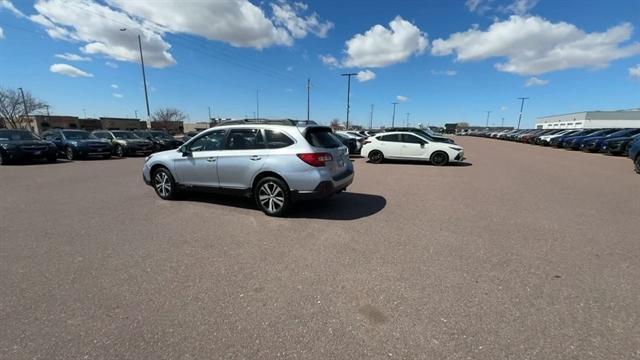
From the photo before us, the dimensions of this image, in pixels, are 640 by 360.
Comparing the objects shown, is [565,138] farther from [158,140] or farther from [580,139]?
[158,140]

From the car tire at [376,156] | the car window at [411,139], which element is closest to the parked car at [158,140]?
the car tire at [376,156]

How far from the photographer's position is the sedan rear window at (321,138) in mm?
5281

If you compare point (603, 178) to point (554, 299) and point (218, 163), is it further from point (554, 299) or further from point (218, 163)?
point (218, 163)

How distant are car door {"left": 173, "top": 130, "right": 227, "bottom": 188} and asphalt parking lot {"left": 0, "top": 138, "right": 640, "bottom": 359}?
562 mm

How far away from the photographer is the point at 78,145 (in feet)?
49.4

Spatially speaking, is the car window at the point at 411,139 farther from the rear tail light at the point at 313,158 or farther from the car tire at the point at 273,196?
the car tire at the point at 273,196

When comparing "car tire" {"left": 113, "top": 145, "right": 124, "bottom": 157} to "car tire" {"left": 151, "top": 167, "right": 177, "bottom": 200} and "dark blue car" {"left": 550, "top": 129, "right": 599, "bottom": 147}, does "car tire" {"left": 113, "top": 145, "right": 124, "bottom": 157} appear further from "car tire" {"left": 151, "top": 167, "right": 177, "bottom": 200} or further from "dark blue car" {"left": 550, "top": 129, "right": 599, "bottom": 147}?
"dark blue car" {"left": 550, "top": 129, "right": 599, "bottom": 147}

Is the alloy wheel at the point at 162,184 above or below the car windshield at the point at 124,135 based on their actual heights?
below

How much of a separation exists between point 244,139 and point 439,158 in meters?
9.94

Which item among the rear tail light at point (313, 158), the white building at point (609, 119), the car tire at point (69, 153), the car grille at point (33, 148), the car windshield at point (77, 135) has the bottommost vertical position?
the car tire at point (69, 153)

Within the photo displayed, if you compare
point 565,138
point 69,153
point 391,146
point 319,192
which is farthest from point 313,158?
point 565,138

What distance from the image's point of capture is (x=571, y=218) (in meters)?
5.37

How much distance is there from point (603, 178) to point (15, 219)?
15.3 meters

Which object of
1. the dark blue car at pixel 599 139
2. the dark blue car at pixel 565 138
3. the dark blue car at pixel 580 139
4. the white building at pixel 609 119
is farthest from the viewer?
the white building at pixel 609 119
